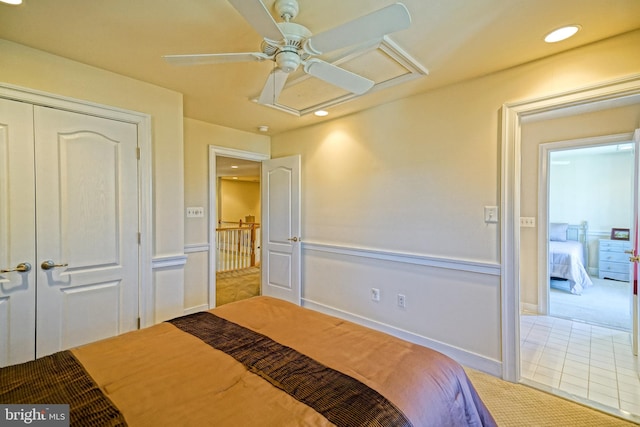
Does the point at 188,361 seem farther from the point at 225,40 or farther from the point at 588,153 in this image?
the point at 588,153

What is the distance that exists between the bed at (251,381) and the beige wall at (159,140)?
111 centimetres

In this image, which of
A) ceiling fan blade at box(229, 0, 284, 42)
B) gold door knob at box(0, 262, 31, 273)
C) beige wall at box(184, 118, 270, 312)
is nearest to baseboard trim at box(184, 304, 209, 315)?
beige wall at box(184, 118, 270, 312)

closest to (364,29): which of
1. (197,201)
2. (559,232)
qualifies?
(197,201)

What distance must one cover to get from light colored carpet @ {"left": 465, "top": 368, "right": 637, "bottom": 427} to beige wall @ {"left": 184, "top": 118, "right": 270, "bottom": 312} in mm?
2943

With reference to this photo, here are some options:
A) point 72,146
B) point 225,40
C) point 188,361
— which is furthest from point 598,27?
point 72,146

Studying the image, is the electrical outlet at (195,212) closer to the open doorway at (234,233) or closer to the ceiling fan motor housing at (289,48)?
the open doorway at (234,233)

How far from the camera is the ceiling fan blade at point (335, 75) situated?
5.07ft

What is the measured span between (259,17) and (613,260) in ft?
22.5

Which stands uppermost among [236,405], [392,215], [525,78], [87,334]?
[525,78]

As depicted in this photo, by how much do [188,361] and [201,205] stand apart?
8.10 ft

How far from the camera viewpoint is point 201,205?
3.45 m

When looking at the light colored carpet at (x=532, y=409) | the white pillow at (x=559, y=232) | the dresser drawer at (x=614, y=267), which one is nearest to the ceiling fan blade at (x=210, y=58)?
the light colored carpet at (x=532, y=409)

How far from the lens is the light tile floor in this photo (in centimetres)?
199

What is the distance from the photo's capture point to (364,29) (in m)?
1.21
